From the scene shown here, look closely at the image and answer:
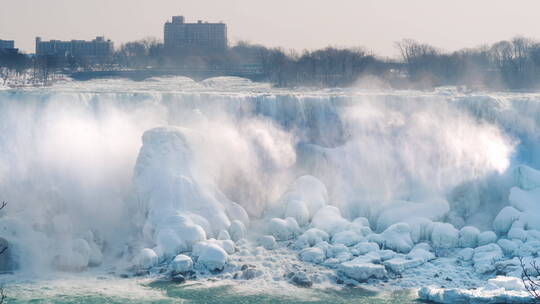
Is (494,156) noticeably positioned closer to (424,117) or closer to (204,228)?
(424,117)

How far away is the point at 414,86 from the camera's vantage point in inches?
1725

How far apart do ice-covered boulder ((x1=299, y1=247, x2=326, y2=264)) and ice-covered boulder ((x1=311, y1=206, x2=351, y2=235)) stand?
4.64ft

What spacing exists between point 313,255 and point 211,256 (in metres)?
2.31

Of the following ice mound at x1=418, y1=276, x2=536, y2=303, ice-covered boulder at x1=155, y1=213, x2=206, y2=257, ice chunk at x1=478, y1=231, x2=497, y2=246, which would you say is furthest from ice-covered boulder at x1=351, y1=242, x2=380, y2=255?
ice-covered boulder at x1=155, y1=213, x2=206, y2=257

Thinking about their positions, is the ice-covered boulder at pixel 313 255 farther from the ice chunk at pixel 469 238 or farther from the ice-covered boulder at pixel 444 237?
the ice chunk at pixel 469 238

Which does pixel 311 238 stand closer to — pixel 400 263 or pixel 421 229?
pixel 400 263

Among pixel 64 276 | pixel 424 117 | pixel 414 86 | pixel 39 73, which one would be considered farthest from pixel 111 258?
pixel 39 73

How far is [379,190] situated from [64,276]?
30.9ft

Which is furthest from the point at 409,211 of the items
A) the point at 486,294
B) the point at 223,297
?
the point at 223,297

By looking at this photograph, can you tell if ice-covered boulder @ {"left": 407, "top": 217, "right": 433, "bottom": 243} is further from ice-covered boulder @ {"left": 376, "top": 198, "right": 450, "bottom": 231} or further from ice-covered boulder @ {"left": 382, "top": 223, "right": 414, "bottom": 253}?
ice-covered boulder @ {"left": 376, "top": 198, "right": 450, "bottom": 231}

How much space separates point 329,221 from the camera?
1958cm

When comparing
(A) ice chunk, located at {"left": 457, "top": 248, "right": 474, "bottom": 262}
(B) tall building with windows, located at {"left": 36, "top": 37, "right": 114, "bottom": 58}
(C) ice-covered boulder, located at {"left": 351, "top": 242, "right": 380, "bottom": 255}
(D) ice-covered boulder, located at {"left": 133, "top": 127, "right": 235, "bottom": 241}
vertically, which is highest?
(B) tall building with windows, located at {"left": 36, "top": 37, "right": 114, "bottom": 58}

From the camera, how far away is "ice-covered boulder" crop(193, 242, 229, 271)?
1709 centimetres

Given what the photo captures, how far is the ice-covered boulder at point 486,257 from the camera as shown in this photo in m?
17.1
